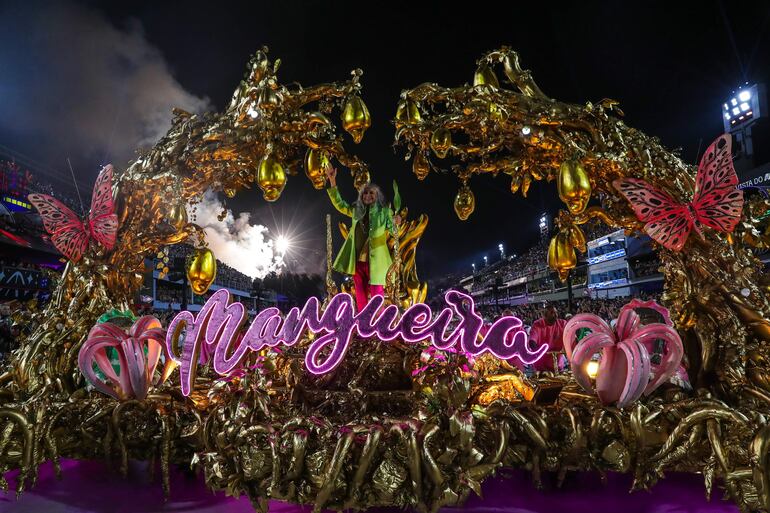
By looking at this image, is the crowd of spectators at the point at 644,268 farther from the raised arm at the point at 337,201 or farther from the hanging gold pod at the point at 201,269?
the hanging gold pod at the point at 201,269

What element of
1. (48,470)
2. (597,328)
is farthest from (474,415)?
(48,470)

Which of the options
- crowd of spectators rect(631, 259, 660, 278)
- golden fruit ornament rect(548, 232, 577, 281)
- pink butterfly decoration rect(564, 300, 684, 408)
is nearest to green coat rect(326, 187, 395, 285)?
golden fruit ornament rect(548, 232, 577, 281)

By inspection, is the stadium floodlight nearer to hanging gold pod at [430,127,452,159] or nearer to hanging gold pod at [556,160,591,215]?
hanging gold pod at [556,160,591,215]

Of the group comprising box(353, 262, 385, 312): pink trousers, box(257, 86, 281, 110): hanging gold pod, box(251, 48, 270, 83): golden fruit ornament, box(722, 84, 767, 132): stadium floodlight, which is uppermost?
box(722, 84, 767, 132): stadium floodlight

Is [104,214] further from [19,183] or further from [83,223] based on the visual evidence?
[19,183]

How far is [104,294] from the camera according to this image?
4.17 meters

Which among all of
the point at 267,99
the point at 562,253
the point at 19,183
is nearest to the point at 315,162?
the point at 267,99

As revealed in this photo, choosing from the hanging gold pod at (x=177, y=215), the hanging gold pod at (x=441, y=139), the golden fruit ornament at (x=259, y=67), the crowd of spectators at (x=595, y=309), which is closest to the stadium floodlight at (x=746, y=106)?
the crowd of spectators at (x=595, y=309)

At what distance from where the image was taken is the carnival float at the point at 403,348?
2701mm

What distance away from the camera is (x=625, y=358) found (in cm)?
302

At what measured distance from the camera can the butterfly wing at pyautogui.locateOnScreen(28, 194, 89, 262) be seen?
4.19 metres

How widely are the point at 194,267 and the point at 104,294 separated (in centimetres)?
87

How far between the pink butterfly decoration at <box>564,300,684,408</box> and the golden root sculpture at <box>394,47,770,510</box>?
13.4 inches

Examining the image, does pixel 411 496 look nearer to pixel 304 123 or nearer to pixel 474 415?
pixel 474 415
